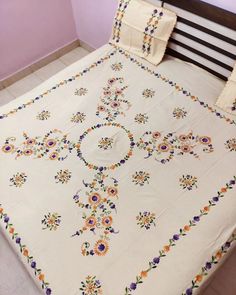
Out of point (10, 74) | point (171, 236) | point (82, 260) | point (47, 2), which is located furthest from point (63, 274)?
point (47, 2)

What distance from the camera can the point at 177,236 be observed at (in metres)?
1.68

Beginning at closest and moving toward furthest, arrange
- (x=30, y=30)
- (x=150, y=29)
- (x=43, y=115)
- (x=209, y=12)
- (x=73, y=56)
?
(x=209, y=12) < (x=43, y=115) < (x=150, y=29) < (x=30, y=30) < (x=73, y=56)

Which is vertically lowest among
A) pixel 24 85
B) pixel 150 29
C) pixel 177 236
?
pixel 24 85

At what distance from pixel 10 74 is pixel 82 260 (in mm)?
2477

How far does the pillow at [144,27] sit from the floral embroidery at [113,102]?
37 centimetres

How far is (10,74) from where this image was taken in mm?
3344

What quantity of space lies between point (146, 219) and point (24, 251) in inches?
28.8

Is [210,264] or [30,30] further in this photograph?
[30,30]

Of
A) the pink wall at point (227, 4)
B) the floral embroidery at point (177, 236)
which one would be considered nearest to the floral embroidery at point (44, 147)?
the floral embroidery at point (177, 236)

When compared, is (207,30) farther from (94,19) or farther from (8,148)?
(8,148)

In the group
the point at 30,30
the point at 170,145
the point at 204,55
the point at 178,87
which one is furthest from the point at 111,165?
the point at 30,30

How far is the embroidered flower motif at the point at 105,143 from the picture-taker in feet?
6.96

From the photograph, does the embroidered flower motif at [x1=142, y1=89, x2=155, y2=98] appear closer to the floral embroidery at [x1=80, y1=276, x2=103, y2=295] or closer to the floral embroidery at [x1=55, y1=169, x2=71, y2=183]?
the floral embroidery at [x1=55, y1=169, x2=71, y2=183]

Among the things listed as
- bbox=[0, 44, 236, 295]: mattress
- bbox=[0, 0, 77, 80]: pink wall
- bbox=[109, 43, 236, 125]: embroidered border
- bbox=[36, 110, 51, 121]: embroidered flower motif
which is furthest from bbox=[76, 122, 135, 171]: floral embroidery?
bbox=[0, 0, 77, 80]: pink wall
